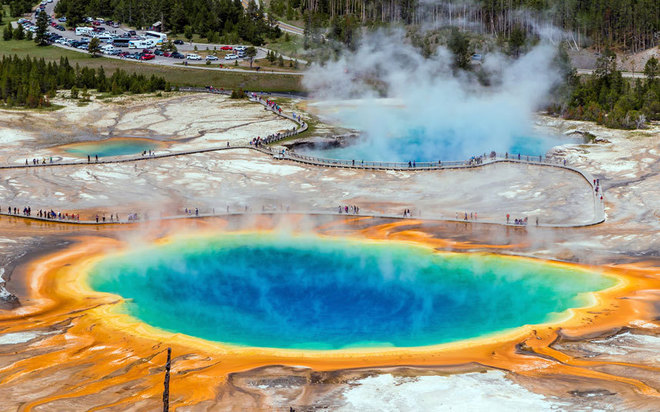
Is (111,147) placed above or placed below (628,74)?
below

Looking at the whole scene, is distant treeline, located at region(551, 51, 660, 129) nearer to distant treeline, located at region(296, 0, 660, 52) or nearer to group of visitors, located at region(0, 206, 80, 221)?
distant treeline, located at region(296, 0, 660, 52)

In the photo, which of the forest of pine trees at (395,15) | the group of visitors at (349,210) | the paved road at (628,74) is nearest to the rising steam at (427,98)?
the paved road at (628,74)

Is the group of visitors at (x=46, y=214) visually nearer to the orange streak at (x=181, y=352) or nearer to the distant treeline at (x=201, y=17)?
the orange streak at (x=181, y=352)

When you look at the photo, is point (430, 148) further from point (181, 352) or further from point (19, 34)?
point (19, 34)

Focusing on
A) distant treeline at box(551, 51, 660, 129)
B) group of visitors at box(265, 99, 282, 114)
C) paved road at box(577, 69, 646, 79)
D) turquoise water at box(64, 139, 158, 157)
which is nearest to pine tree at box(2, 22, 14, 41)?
group of visitors at box(265, 99, 282, 114)

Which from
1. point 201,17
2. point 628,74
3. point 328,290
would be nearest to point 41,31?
point 201,17

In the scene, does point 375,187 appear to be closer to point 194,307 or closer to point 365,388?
point 194,307

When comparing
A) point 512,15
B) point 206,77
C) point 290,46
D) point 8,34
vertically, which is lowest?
point 206,77
